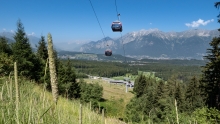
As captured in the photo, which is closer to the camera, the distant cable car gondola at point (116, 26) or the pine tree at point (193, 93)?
the distant cable car gondola at point (116, 26)

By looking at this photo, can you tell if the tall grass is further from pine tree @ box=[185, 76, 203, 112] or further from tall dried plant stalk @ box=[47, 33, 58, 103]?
pine tree @ box=[185, 76, 203, 112]

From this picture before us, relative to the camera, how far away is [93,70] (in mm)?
190250

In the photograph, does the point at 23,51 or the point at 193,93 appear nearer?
the point at 23,51

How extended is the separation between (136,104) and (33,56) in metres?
25.3

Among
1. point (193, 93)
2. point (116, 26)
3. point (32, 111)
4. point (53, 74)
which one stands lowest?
point (193, 93)

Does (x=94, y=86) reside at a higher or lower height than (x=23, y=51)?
lower

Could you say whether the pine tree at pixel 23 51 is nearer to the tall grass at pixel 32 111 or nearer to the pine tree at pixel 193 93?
the tall grass at pixel 32 111

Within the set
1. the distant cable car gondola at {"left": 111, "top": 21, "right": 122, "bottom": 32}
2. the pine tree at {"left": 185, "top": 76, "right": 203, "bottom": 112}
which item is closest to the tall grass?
the distant cable car gondola at {"left": 111, "top": 21, "right": 122, "bottom": 32}

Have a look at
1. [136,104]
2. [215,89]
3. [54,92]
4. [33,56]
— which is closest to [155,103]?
[136,104]

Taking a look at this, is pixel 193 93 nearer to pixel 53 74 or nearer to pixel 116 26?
pixel 116 26

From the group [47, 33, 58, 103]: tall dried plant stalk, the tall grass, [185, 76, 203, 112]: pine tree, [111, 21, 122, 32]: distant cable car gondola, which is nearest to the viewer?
the tall grass

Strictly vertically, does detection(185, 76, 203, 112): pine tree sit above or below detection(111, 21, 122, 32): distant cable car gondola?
below

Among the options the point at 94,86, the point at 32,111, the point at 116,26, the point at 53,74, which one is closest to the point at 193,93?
the point at 94,86

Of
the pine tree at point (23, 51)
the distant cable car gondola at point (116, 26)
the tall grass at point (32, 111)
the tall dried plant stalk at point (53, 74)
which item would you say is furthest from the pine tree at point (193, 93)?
the tall dried plant stalk at point (53, 74)
